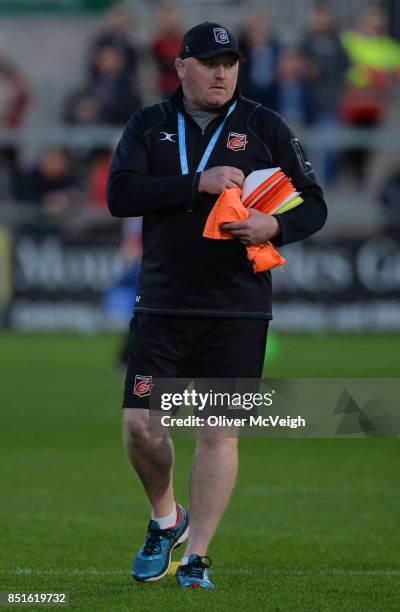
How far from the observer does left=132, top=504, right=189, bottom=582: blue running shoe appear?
6.38 metres

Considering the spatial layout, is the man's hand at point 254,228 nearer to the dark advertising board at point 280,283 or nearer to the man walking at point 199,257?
the man walking at point 199,257

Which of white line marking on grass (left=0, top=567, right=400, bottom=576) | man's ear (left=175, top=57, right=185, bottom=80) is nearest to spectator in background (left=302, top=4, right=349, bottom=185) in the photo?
white line marking on grass (left=0, top=567, right=400, bottom=576)

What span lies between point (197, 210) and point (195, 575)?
60.1 inches

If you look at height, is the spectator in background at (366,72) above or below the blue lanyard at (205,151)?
below

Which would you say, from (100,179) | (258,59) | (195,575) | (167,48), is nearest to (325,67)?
(258,59)

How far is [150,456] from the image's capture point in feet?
20.9

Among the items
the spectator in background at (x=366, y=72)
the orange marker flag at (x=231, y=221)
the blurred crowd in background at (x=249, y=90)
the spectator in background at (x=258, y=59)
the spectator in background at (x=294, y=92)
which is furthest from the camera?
the spectator in background at (x=366, y=72)

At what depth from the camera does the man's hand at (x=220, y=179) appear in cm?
612

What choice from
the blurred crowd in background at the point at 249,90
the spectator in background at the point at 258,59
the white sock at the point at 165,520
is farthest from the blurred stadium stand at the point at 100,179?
the white sock at the point at 165,520

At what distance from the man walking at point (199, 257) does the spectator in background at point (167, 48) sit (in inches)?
639

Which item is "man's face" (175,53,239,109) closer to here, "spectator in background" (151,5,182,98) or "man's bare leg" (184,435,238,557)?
"man's bare leg" (184,435,238,557)

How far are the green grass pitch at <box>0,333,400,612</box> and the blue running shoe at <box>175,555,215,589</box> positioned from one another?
0.08 meters

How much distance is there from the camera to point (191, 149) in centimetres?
637

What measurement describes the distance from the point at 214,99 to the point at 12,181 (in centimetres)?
1660
